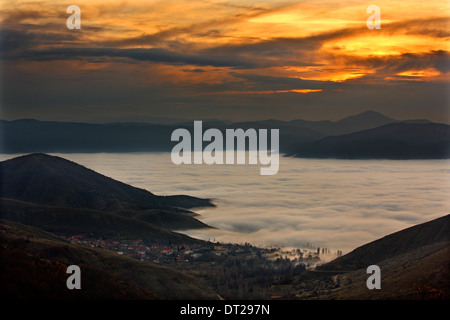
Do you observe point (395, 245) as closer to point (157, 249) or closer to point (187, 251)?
point (187, 251)

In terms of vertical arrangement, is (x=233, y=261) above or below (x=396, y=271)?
below

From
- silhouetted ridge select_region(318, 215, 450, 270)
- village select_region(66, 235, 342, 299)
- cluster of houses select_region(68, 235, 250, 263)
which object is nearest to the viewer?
village select_region(66, 235, 342, 299)

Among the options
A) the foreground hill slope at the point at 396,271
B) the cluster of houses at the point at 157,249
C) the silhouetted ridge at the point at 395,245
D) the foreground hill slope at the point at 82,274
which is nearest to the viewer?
the foreground hill slope at the point at 82,274

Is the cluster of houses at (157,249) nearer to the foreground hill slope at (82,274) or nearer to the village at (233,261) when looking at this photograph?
the village at (233,261)

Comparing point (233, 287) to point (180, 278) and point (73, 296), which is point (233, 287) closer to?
point (180, 278)

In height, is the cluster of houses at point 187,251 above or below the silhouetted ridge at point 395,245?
below

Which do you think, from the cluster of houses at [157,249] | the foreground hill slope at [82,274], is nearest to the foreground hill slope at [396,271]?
the foreground hill slope at [82,274]

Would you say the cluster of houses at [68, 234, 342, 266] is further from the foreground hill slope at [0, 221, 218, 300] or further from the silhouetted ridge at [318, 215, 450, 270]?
the foreground hill slope at [0, 221, 218, 300]

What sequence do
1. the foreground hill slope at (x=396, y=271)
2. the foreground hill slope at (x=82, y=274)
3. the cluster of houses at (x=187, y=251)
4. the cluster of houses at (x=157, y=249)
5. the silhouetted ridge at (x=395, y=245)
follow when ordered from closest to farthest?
the foreground hill slope at (x=82, y=274) → the foreground hill slope at (x=396, y=271) → the silhouetted ridge at (x=395, y=245) → the cluster of houses at (x=157, y=249) → the cluster of houses at (x=187, y=251)

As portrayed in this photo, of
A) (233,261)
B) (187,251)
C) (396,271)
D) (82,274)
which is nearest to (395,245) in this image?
(233,261)

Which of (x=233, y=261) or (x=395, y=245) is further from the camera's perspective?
(x=233, y=261)

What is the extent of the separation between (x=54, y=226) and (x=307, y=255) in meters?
86.5

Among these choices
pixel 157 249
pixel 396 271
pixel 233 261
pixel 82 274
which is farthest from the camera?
pixel 157 249

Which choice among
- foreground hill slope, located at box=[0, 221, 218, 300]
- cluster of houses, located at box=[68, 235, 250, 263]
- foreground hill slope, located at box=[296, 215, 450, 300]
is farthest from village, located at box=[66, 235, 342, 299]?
foreground hill slope, located at box=[0, 221, 218, 300]
